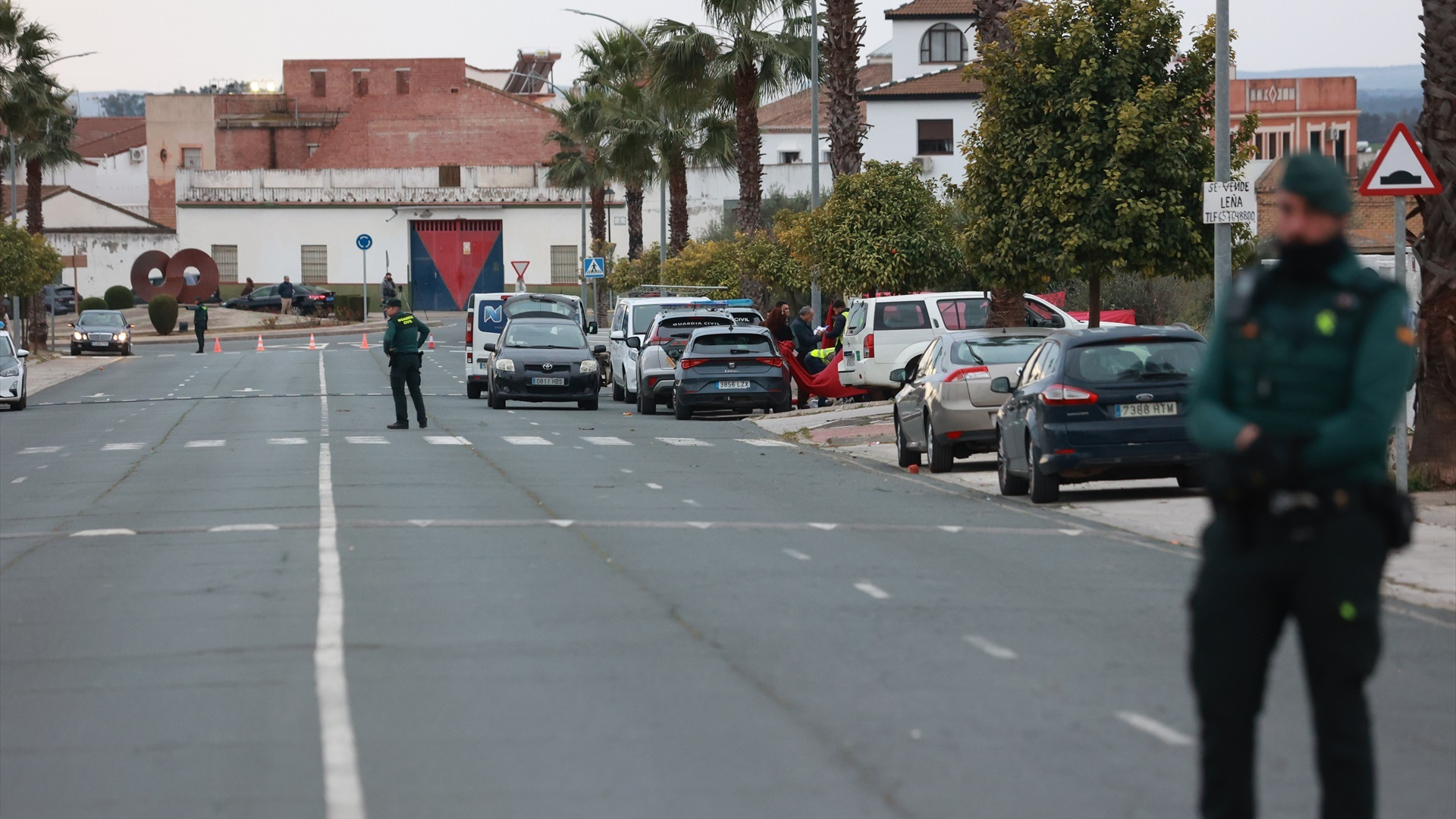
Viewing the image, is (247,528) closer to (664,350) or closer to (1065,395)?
(1065,395)

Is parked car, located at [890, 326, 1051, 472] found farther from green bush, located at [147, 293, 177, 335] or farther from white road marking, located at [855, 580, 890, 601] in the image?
green bush, located at [147, 293, 177, 335]

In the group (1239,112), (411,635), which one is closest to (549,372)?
A: (411,635)

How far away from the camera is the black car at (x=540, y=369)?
3231 centimetres

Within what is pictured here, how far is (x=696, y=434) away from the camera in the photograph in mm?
→ 26297

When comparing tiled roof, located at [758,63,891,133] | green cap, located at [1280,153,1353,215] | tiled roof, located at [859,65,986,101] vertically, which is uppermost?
tiled roof, located at [758,63,891,133]

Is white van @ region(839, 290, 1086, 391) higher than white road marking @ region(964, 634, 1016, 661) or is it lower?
higher

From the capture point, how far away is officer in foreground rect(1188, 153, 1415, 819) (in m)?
4.63

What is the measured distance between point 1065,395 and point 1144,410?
2.20 feet

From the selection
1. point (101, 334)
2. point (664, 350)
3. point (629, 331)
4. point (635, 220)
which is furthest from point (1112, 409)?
point (635, 220)

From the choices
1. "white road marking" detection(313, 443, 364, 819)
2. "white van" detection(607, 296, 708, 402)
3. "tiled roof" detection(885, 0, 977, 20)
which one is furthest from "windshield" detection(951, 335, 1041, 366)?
"tiled roof" detection(885, 0, 977, 20)

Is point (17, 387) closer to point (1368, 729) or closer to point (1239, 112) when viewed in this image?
point (1368, 729)

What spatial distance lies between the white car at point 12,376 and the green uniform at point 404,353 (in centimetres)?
1110

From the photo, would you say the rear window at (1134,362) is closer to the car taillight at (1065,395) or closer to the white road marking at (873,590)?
the car taillight at (1065,395)

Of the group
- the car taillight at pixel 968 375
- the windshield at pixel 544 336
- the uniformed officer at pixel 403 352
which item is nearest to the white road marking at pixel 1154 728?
the car taillight at pixel 968 375
